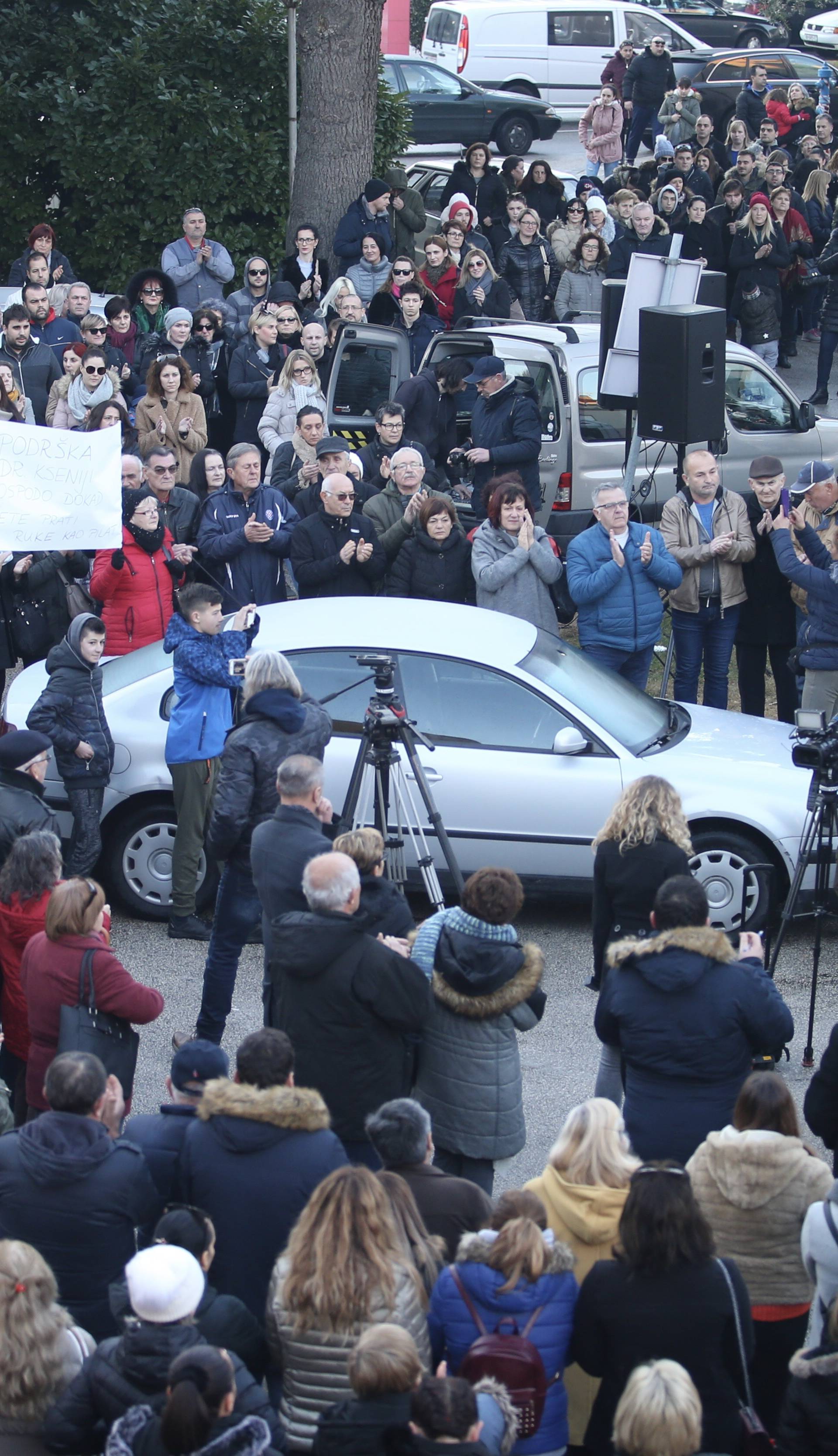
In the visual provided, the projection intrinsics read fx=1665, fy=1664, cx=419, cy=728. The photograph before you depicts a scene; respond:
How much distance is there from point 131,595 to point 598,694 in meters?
2.60

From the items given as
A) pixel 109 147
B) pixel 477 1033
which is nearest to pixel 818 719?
pixel 477 1033

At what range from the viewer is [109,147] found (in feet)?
55.4

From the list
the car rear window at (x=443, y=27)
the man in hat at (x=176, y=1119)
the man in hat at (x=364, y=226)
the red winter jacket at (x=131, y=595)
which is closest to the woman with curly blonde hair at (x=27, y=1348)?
the man in hat at (x=176, y=1119)

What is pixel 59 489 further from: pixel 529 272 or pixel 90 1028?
pixel 529 272

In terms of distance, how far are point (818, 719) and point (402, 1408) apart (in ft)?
14.0

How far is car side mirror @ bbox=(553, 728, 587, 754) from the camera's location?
7797mm

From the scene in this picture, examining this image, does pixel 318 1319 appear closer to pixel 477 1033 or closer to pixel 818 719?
pixel 477 1033

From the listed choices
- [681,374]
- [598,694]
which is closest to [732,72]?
[681,374]

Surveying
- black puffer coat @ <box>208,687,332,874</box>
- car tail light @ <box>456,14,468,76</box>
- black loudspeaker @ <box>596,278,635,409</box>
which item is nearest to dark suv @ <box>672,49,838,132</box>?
car tail light @ <box>456,14,468,76</box>

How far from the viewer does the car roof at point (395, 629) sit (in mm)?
8031

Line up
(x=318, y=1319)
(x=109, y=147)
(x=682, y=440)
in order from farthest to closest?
(x=109, y=147) → (x=682, y=440) → (x=318, y=1319)

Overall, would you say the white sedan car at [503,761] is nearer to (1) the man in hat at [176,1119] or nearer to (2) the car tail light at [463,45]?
(1) the man in hat at [176,1119]

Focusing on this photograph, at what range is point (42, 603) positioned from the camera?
943 centimetres

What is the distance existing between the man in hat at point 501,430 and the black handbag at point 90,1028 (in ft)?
20.1
